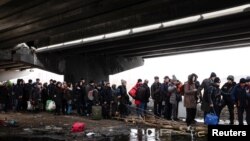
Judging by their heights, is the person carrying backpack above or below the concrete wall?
below

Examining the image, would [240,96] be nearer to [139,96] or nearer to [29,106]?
[139,96]

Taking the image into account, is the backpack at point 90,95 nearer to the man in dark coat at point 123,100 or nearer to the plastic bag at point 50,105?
the man in dark coat at point 123,100

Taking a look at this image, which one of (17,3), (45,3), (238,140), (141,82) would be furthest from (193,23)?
(238,140)

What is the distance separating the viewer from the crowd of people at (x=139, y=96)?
45.6 feet

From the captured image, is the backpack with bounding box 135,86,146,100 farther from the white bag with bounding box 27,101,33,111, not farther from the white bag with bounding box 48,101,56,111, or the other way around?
the white bag with bounding box 27,101,33,111

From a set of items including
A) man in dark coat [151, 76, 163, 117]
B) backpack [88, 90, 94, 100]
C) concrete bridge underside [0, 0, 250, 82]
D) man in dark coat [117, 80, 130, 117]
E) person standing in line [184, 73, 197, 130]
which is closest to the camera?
person standing in line [184, 73, 197, 130]

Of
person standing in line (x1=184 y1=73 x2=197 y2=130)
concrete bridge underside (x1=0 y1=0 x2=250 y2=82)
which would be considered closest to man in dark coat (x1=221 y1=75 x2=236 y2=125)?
person standing in line (x1=184 y1=73 x2=197 y2=130)

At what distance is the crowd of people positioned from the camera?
547 inches

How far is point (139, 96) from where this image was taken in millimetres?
17891

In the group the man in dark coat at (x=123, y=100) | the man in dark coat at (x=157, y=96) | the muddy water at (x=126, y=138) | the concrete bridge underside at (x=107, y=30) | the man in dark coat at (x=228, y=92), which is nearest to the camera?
the muddy water at (x=126, y=138)

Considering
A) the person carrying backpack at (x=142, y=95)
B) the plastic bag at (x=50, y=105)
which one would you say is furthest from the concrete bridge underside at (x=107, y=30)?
the plastic bag at (x=50, y=105)

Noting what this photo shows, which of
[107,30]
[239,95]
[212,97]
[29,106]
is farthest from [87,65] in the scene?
[239,95]

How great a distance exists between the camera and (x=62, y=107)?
2170 centimetres

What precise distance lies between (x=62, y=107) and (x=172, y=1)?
984 centimetres
